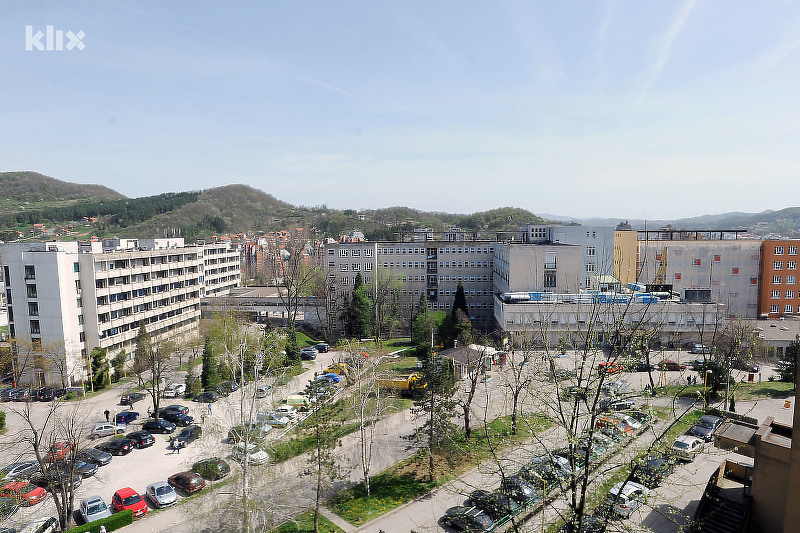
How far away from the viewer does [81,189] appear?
559 ft

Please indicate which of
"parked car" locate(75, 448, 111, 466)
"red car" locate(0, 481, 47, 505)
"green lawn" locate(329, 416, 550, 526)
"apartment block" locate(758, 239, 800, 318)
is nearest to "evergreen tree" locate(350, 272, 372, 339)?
"green lawn" locate(329, 416, 550, 526)

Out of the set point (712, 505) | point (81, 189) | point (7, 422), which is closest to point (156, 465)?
point (7, 422)

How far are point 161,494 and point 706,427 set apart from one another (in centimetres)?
2491

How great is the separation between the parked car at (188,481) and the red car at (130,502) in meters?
1.55

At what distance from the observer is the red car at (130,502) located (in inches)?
660

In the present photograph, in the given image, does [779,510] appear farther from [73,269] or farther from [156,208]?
[156,208]

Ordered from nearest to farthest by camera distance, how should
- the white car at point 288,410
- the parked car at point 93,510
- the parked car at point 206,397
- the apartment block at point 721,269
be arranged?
the parked car at point 93,510 → the white car at point 288,410 → the parked car at point 206,397 → the apartment block at point 721,269

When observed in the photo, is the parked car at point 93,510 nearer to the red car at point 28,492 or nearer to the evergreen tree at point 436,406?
the red car at point 28,492

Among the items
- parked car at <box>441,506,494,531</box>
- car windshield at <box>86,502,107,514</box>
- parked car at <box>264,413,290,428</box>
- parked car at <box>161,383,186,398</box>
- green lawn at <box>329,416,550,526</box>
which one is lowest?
parked car at <box>161,383,186,398</box>

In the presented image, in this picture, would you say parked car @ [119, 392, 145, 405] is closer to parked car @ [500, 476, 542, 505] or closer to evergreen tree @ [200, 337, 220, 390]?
evergreen tree @ [200, 337, 220, 390]

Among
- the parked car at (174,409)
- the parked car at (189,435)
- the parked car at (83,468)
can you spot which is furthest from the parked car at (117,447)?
the parked car at (174,409)

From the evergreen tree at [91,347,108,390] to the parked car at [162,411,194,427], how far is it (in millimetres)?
9842

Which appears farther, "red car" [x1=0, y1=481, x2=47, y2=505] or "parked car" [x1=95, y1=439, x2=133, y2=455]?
"parked car" [x1=95, y1=439, x2=133, y2=455]

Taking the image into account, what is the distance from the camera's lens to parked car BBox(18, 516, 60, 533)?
50.3ft
